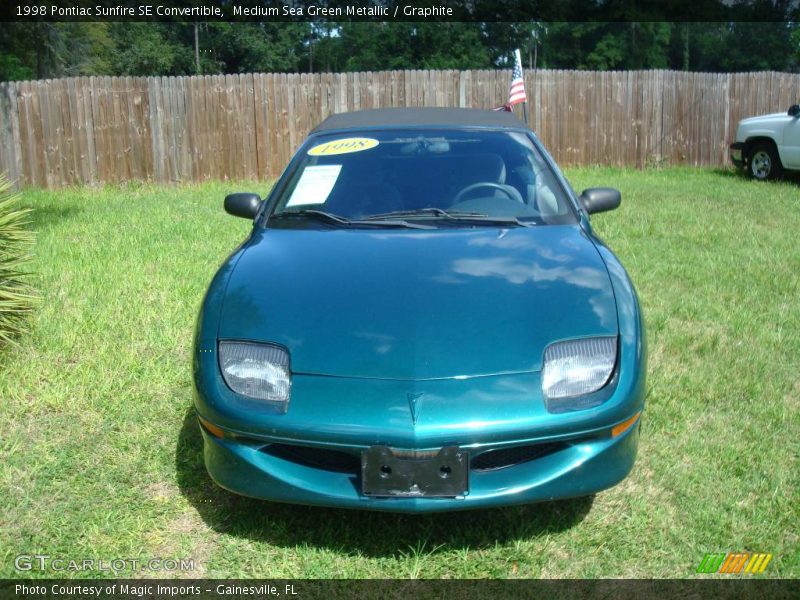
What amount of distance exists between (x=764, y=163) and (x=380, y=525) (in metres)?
11.7

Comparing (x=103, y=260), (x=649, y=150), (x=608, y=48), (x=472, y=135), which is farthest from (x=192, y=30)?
(x=472, y=135)

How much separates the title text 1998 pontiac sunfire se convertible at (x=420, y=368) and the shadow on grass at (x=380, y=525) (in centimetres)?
34

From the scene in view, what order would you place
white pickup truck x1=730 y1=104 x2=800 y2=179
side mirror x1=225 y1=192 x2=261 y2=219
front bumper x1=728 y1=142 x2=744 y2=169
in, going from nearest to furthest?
side mirror x1=225 y1=192 x2=261 y2=219
white pickup truck x1=730 y1=104 x2=800 y2=179
front bumper x1=728 y1=142 x2=744 y2=169

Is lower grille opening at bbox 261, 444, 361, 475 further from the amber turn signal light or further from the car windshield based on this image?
the car windshield

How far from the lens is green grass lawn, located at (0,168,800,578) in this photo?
9.26 ft

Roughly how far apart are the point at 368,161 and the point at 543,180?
2.92 ft

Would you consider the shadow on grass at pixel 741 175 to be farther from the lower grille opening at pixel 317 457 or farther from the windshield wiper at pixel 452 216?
the lower grille opening at pixel 317 457

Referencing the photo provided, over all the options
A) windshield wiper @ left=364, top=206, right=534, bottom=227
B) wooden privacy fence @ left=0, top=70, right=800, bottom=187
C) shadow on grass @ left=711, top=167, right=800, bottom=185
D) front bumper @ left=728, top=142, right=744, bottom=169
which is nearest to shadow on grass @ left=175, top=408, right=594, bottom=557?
windshield wiper @ left=364, top=206, right=534, bottom=227

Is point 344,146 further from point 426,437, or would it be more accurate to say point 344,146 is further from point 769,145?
point 769,145

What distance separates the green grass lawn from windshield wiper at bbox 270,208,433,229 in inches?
44.3

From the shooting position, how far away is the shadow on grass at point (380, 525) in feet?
9.43

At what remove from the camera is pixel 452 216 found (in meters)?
3.68

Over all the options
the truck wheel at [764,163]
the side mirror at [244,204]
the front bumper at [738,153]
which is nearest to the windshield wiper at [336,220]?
the side mirror at [244,204]

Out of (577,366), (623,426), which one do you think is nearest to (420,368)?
(577,366)
